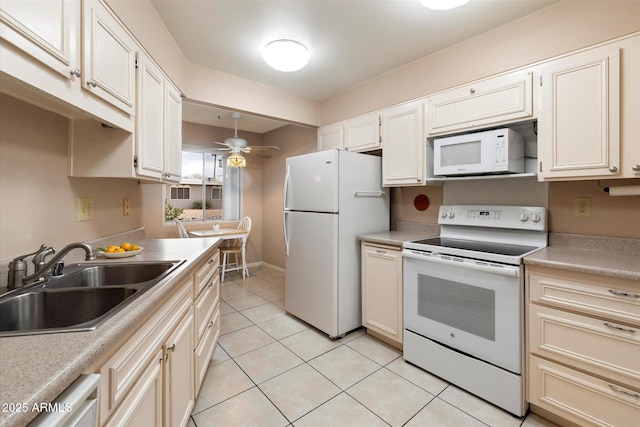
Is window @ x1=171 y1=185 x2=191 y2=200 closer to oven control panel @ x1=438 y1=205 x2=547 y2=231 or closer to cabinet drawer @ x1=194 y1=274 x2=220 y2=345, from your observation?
cabinet drawer @ x1=194 y1=274 x2=220 y2=345

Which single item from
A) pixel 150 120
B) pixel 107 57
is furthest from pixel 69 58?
pixel 150 120

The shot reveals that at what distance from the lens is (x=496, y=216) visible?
2213mm

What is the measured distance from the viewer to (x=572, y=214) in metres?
1.97

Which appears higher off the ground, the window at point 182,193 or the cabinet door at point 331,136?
the cabinet door at point 331,136

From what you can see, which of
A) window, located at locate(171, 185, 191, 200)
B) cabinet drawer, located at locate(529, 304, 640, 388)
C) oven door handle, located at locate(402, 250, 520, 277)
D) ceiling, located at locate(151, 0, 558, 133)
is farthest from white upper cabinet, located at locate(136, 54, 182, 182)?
window, located at locate(171, 185, 191, 200)

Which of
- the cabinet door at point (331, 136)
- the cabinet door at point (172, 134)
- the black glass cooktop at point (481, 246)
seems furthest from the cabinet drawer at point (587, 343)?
the cabinet door at point (172, 134)

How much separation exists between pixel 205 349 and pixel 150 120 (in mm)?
1544

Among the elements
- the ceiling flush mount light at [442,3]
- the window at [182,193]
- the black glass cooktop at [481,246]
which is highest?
the ceiling flush mount light at [442,3]

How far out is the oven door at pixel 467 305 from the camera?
169 centimetres

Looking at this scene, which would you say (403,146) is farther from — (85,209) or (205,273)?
(85,209)

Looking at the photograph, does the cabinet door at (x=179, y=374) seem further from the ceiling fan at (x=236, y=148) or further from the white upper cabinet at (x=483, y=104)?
the ceiling fan at (x=236, y=148)

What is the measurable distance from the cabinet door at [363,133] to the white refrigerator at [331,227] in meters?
0.20

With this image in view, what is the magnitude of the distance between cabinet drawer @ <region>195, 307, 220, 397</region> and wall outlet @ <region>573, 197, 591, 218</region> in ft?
8.59

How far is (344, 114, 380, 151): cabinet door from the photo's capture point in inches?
113
